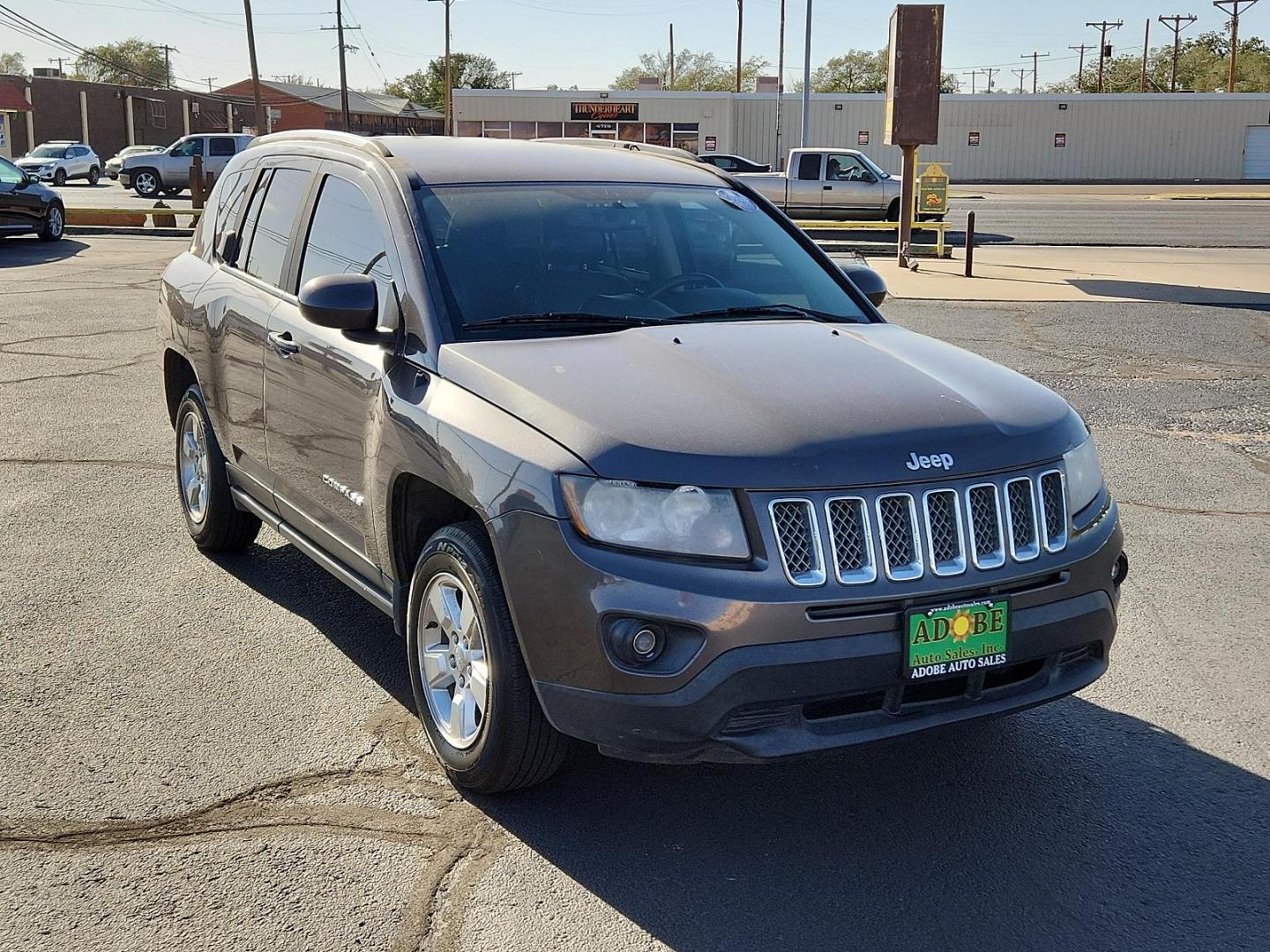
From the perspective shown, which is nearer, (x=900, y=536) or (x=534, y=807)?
(x=900, y=536)

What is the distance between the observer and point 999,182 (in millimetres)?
59688

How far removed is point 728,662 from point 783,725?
253 mm

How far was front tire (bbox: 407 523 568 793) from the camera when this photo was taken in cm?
358

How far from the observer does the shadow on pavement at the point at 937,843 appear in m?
3.23

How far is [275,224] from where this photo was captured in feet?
17.8

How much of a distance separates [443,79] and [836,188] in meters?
90.8

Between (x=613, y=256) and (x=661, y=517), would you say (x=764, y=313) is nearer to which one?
(x=613, y=256)

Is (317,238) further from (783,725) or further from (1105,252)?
(1105,252)

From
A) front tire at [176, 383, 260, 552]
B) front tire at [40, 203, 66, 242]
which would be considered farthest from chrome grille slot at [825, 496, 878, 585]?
front tire at [40, 203, 66, 242]

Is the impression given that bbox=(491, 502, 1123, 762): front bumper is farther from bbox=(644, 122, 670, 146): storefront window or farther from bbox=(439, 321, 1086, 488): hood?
bbox=(644, 122, 670, 146): storefront window

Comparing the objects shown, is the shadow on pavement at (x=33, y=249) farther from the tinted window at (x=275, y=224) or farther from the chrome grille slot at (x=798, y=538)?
the chrome grille slot at (x=798, y=538)

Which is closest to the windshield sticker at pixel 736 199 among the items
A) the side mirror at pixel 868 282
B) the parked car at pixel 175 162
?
the side mirror at pixel 868 282

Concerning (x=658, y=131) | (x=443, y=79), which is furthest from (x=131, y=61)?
(x=658, y=131)

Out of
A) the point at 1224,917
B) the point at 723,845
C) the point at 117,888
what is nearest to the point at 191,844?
the point at 117,888
